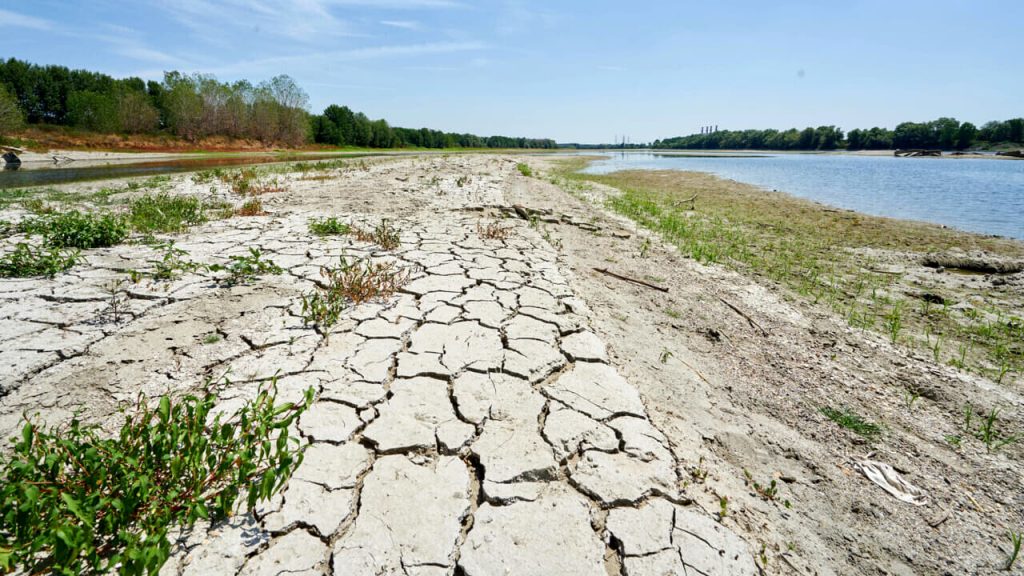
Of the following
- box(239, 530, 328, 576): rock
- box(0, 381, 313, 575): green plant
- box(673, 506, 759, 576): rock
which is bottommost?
box(673, 506, 759, 576): rock

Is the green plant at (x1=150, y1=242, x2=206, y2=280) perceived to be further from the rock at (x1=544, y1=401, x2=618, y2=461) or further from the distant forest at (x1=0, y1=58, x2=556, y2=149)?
the distant forest at (x1=0, y1=58, x2=556, y2=149)

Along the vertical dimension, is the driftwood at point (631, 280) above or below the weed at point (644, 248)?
below

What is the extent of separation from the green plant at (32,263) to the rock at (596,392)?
4.35 metres

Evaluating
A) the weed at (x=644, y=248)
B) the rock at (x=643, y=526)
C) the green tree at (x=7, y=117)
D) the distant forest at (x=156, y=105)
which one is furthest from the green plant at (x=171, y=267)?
the distant forest at (x=156, y=105)

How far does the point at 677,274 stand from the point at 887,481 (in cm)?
327

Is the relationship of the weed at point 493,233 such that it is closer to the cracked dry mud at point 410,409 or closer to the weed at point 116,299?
the cracked dry mud at point 410,409

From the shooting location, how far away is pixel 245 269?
12.3 feet

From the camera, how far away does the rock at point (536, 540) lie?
1.40 m

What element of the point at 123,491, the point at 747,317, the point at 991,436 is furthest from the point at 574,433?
the point at 747,317

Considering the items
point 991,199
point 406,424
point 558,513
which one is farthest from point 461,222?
point 991,199

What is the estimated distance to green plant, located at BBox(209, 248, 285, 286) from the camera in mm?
3662

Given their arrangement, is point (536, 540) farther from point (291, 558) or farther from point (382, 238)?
point (382, 238)

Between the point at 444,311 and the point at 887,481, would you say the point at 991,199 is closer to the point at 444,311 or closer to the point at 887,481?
the point at 887,481

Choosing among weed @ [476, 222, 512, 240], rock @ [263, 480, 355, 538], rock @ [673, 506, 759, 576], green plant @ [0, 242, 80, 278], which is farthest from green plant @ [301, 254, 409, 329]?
rock @ [673, 506, 759, 576]
